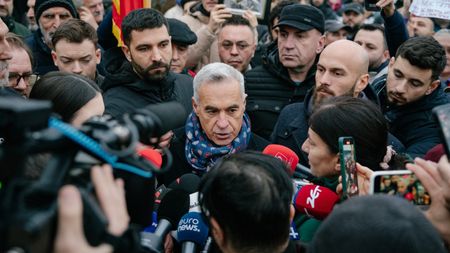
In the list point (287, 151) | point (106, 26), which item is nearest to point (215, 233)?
point (287, 151)

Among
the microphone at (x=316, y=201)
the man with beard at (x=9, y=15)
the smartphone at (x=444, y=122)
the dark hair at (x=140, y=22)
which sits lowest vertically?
the man with beard at (x=9, y=15)

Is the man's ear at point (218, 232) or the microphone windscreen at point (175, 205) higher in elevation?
the man's ear at point (218, 232)

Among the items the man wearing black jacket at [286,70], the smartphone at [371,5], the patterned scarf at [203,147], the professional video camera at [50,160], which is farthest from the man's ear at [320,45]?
the professional video camera at [50,160]

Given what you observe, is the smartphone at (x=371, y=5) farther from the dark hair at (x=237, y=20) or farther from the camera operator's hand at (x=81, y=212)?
the camera operator's hand at (x=81, y=212)

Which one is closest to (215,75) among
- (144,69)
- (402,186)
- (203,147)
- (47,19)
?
(203,147)

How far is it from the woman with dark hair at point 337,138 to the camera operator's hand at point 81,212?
4.60 ft

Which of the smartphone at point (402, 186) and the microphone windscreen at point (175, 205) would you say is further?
the microphone windscreen at point (175, 205)

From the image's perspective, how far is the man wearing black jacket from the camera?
16.1ft

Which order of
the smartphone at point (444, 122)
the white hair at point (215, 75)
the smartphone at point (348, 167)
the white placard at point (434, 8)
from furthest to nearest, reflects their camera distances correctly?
the white placard at point (434, 8) → the white hair at point (215, 75) → the smartphone at point (348, 167) → the smartphone at point (444, 122)

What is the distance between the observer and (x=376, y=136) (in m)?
2.90

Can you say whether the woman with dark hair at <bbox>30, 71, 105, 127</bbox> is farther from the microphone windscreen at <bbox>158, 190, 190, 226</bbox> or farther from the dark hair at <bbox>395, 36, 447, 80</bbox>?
the dark hair at <bbox>395, 36, 447, 80</bbox>

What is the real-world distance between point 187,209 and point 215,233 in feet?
2.65

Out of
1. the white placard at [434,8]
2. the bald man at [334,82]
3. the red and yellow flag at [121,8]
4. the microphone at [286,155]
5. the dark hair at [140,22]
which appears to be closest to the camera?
the microphone at [286,155]

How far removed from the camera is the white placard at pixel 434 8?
193 inches
